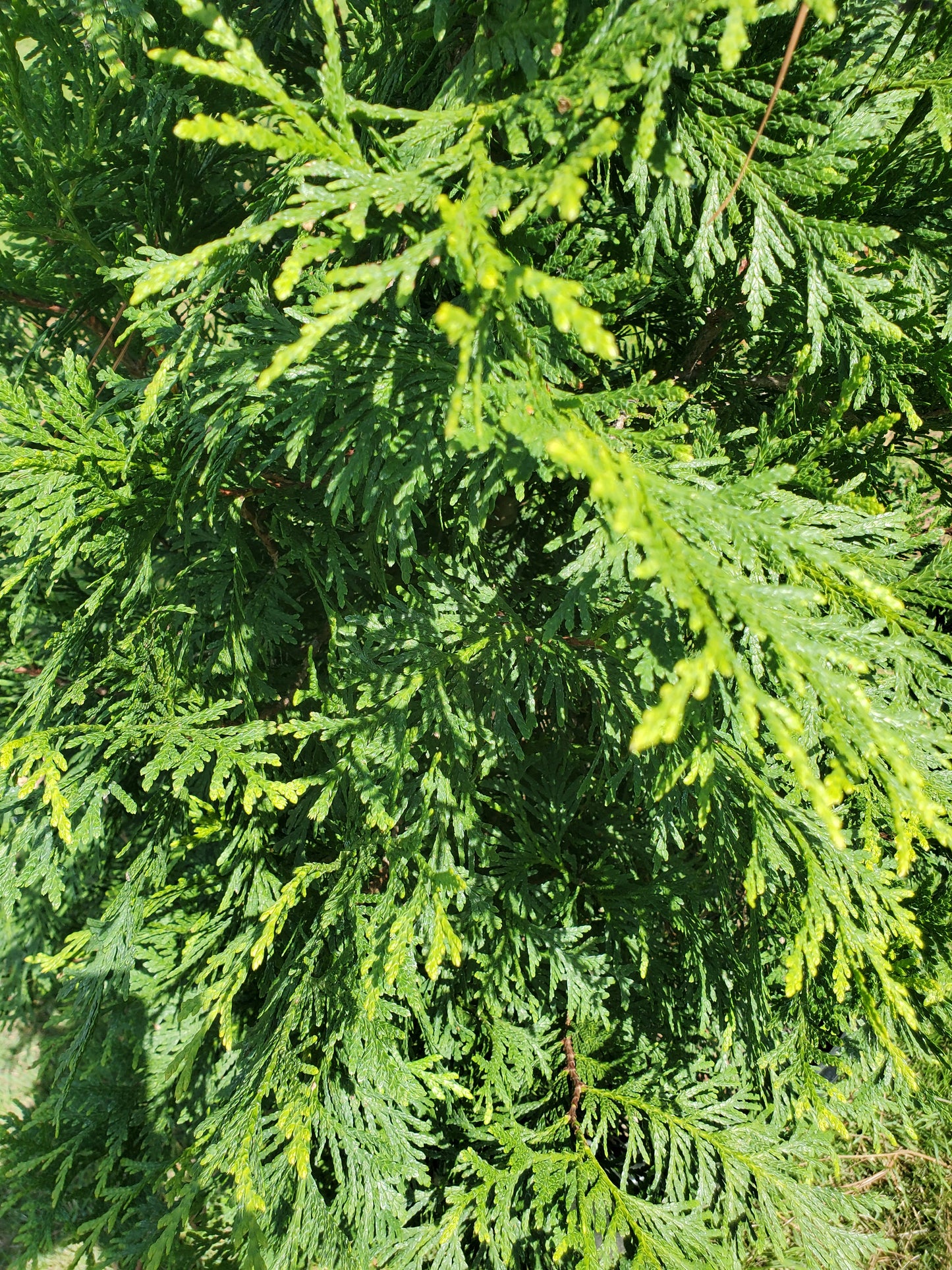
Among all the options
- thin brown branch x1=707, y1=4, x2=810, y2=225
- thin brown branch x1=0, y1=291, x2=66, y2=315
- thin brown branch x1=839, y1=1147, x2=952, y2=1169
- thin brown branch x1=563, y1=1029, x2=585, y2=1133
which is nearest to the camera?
thin brown branch x1=707, y1=4, x2=810, y2=225

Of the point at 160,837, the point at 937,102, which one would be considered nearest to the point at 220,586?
the point at 160,837

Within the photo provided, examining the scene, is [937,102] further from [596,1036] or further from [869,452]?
[596,1036]

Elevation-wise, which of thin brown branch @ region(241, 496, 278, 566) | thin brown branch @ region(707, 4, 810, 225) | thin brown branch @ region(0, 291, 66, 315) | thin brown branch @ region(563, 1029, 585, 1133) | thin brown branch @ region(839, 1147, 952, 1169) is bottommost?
thin brown branch @ region(839, 1147, 952, 1169)

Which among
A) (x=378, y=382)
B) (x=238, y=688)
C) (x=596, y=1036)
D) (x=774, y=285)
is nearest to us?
(x=378, y=382)

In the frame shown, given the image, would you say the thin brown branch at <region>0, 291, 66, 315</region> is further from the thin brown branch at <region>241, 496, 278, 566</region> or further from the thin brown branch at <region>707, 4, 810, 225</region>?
the thin brown branch at <region>707, 4, 810, 225</region>

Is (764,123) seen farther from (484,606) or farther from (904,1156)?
(904,1156)

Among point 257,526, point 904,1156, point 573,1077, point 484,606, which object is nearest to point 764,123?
point 484,606

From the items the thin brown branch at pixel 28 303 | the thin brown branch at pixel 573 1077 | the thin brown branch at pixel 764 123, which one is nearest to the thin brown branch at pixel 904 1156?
the thin brown branch at pixel 573 1077

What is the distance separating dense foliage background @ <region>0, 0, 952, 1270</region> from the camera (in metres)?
1.89

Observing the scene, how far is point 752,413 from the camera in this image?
129 inches

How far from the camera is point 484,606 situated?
2.80 m

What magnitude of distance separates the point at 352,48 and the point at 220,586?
2.32 m

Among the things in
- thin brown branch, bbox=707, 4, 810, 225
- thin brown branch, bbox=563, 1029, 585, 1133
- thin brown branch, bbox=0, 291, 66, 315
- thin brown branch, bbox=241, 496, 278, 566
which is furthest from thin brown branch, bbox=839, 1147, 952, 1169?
thin brown branch, bbox=0, 291, 66, 315

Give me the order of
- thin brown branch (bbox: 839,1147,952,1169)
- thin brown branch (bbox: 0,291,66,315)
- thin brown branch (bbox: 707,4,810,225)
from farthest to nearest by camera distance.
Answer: thin brown branch (bbox: 839,1147,952,1169), thin brown branch (bbox: 0,291,66,315), thin brown branch (bbox: 707,4,810,225)
